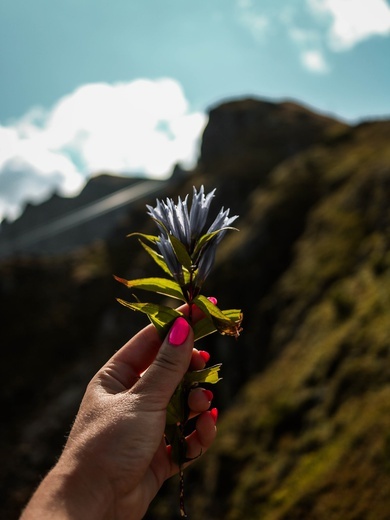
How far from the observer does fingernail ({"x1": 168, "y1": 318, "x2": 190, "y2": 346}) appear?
3.78m

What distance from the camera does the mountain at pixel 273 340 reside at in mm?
17859

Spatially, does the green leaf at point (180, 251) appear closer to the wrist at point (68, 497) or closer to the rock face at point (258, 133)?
the wrist at point (68, 497)

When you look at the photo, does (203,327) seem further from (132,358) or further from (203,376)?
(132,358)

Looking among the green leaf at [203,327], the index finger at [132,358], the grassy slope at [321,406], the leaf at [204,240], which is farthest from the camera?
the grassy slope at [321,406]

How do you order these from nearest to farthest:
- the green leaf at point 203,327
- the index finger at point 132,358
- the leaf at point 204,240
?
1. the leaf at point 204,240
2. the green leaf at point 203,327
3. the index finger at point 132,358

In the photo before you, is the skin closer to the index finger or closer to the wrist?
the wrist

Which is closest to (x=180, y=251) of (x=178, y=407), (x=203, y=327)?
(x=203, y=327)

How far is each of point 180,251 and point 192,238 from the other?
27 cm

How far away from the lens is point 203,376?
391cm

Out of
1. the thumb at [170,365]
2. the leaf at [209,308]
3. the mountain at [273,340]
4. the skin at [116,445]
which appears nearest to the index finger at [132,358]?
the skin at [116,445]

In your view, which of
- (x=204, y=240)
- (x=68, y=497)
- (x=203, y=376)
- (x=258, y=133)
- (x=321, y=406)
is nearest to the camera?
(x=68, y=497)

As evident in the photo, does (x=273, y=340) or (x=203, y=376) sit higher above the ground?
(x=203, y=376)

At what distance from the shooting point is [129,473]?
3.88 meters

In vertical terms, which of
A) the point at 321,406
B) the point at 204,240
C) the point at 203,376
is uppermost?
the point at 204,240
